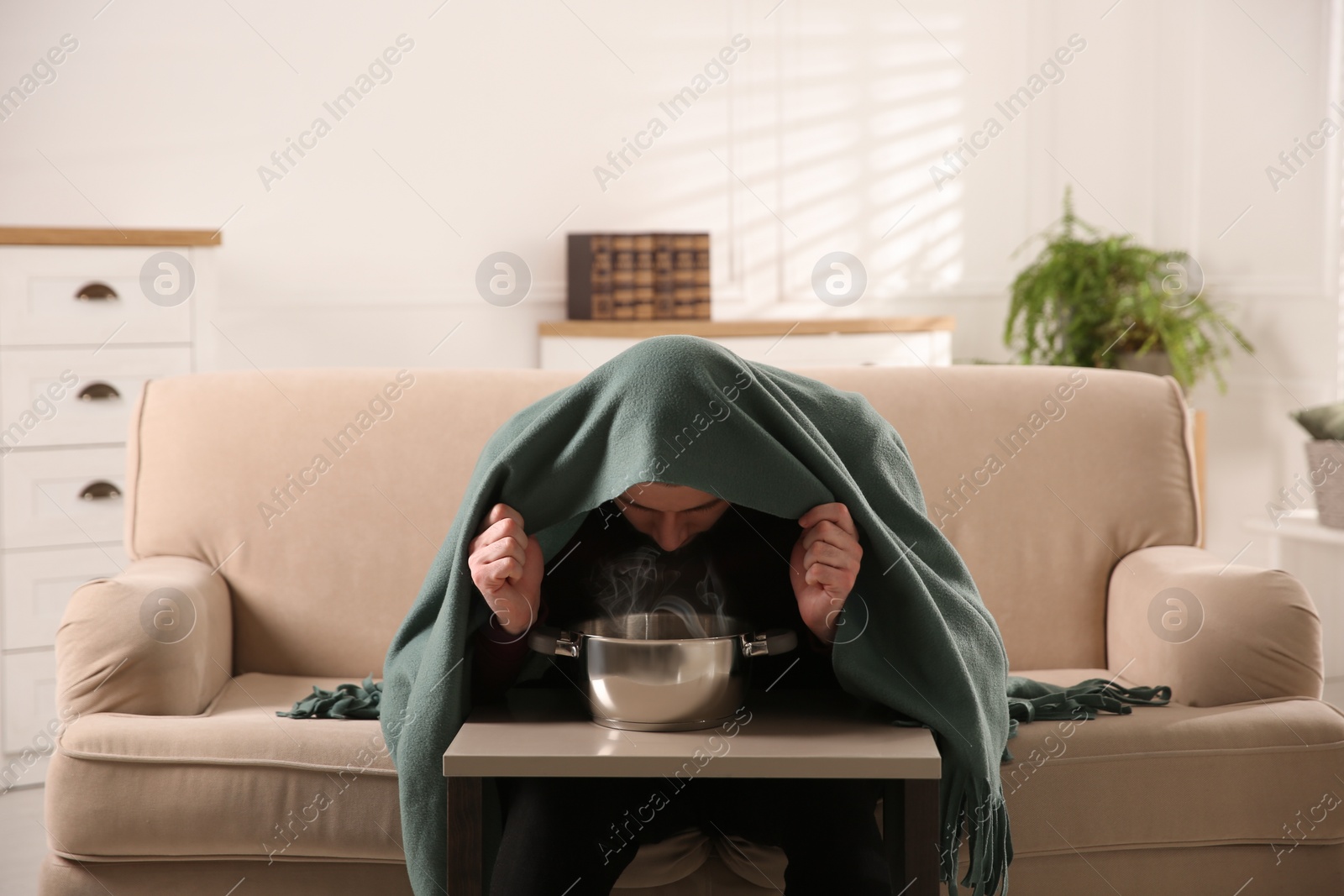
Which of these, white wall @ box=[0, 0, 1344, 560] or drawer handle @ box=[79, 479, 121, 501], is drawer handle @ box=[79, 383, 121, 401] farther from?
white wall @ box=[0, 0, 1344, 560]

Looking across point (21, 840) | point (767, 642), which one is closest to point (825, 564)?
point (767, 642)

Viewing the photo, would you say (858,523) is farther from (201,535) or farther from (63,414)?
(63,414)

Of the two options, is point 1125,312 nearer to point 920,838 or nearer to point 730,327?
A: point 730,327

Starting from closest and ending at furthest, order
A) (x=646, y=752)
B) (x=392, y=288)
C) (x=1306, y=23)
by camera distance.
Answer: (x=646, y=752), (x=1306, y=23), (x=392, y=288)

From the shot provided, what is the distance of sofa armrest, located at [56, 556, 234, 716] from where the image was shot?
160cm

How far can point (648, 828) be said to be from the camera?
52.5 inches

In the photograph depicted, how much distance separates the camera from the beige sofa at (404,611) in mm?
1518

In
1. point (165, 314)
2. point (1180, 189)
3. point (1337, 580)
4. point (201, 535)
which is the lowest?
point (1337, 580)

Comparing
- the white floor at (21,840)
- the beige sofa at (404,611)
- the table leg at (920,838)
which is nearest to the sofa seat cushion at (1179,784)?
the beige sofa at (404,611)

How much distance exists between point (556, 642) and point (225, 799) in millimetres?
664

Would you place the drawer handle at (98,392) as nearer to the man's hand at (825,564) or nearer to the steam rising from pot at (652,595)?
the steam rising from pot at (652,595)

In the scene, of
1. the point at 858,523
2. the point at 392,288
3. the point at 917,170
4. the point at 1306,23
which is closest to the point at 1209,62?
the point at 1306,23

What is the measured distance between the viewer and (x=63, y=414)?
8.54 ft

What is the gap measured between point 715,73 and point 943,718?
10.1 ft
